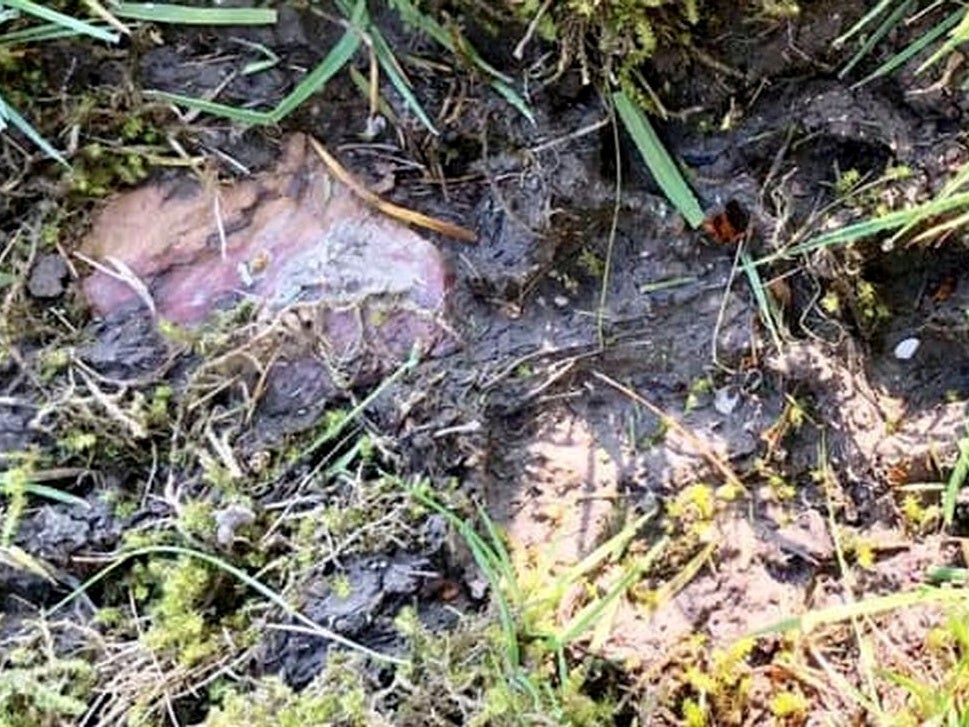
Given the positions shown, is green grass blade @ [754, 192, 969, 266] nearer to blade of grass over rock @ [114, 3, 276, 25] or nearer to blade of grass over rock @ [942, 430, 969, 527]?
blade of grass over rock @ [942, 430, 969, 527]

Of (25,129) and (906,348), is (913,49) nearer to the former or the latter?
(906,348)

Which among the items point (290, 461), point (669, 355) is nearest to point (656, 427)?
point (669, 355)

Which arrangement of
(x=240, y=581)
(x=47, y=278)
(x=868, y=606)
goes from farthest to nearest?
(x=47, y=278) → (x=240, y=581) → (x=868, y=606)

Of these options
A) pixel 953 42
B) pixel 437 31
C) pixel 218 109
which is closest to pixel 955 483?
pixel 953 42

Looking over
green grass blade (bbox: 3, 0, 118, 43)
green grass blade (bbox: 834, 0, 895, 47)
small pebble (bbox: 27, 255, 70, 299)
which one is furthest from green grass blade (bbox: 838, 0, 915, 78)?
small pebble (bbox: 27, 255, 70, 299)

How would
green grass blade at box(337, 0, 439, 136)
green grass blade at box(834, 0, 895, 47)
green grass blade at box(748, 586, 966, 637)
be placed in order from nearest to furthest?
green grass blade at box(748, 586, 966, 637)
green grass blade at box(834, 0, 895, 47)
green grass blade at box(337, 0, 439, 136)

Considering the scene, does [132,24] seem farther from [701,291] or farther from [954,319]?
[954,319]
